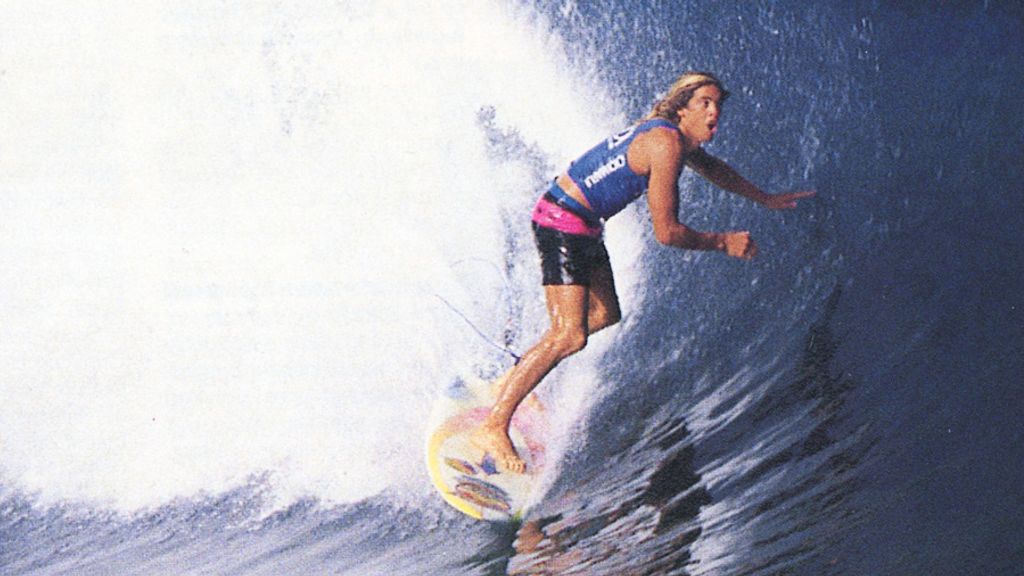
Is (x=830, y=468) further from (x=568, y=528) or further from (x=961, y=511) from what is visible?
(x=568, y=528)

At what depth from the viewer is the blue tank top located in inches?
122

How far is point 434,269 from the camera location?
424cm

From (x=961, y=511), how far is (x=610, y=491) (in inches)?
48.0

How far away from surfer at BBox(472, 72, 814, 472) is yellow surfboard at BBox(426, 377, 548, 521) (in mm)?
106

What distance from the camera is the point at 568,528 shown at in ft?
11.7

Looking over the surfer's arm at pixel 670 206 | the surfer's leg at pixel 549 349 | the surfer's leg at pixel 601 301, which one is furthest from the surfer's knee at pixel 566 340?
the surfer's arm at pixel 670 206

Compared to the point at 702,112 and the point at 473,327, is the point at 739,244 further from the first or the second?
the point at 473,327

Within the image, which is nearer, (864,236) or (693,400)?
(693,400)

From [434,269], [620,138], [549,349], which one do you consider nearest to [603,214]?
[620,138]

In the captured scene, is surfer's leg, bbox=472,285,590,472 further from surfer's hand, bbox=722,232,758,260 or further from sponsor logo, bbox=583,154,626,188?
surfer's hand, bbox=722,232,758,260

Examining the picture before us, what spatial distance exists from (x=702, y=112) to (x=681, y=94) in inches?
3.5

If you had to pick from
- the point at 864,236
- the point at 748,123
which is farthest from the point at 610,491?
the point at 748,123

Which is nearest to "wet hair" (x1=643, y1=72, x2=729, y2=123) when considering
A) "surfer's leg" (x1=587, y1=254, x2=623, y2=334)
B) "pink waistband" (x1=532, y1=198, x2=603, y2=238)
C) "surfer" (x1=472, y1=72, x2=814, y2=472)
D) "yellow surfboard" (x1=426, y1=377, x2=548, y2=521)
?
"surfer" (x1=472, y1=72, x2=814, y2=472)

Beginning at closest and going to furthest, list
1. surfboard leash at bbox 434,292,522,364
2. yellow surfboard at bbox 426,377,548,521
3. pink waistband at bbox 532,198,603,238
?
pink waistband at bbox 532,198,603,238
yellow surfboard at bbox 426,377,548,521
surfboard leash at bbox 434,292,522,364
